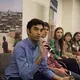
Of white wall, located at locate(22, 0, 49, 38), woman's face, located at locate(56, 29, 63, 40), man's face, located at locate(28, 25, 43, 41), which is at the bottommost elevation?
woman's face, located at locate(56, 29, 63, 40)

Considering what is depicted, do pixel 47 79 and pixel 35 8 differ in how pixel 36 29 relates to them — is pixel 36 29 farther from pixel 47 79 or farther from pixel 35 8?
pixel 35 8

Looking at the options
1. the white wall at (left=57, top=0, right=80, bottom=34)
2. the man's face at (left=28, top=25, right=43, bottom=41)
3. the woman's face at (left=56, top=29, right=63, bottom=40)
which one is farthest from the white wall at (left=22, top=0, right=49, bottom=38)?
the white wall at (left=57, top=0, right=80, bottom=34)

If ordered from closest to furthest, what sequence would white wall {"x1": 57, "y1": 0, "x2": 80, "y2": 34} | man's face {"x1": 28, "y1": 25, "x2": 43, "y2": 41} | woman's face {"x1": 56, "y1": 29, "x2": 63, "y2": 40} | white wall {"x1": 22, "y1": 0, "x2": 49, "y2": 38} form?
man's face {"x1": 28, "y1": 25, "x2": 43, "y2": 41}
white wall {"x1": 22, "y1": 0, "x2": 49, "y2": 38}
woman's face {"x1": 56, "y1": 29, "x2": 63, "y2": 40}
white wall {"x1": 57, "y1": 0, "x2": 80, "y2": 34}

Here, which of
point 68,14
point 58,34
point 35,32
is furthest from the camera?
point 68,14

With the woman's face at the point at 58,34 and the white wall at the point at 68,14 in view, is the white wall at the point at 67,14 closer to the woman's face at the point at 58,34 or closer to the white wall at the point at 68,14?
the white wall at the point at 68,14

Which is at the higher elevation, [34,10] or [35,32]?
[34,10]

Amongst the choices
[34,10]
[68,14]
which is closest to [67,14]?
[68,14]

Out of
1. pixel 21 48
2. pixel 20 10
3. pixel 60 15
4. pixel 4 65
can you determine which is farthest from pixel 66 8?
pixel 21 48

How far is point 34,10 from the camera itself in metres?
4.36

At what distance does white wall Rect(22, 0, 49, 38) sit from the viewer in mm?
3986

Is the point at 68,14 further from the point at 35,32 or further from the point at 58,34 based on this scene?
the point at 35,32

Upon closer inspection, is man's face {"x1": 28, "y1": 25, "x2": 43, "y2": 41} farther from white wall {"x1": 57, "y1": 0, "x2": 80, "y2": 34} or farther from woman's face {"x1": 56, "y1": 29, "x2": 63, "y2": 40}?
white wall {"x1": 57, "y1": 0, "x2": 80, "y2": 34}

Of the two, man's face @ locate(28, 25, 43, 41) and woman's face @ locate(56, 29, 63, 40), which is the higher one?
man's face @ locate(28, 25, 43, 41)

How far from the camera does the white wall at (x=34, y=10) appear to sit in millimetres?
3986
